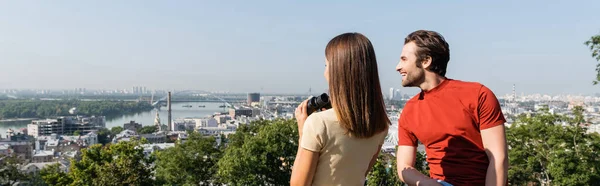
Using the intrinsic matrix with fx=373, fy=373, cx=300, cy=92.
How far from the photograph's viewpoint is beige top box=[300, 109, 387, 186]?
3.40 feet

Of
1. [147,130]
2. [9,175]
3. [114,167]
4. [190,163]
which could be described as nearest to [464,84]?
[114,167]

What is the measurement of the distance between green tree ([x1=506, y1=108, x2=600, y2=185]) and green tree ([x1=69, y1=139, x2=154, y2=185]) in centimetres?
850

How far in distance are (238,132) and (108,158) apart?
348 centimetres

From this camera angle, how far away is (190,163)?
961 centimetres

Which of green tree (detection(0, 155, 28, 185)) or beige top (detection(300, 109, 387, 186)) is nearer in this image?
beige top (detection(300, 109, 387, 186))

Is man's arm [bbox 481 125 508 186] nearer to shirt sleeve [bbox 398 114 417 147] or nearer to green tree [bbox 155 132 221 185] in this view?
shirt sleeve [bbox 398 114 417 147]

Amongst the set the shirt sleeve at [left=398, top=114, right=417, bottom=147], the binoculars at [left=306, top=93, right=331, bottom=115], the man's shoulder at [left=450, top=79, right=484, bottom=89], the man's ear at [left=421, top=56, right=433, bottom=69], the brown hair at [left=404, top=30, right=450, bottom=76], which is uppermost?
the brown hair at [left=404, top=30, right=450, bottom=76]

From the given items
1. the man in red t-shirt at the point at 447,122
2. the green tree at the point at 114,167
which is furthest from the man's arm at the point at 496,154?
the green tree at the point at 114,167

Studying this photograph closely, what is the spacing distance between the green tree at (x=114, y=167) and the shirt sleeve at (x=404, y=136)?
741 centimetres

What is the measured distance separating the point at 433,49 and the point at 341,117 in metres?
0.36

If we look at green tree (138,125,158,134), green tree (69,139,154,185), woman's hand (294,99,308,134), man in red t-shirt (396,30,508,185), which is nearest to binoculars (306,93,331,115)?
woman's hand (294,99,308,134)

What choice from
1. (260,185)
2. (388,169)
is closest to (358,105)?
(260,185)

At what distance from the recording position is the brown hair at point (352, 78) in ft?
3.41

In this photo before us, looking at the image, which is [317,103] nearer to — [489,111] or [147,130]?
[489,111]
